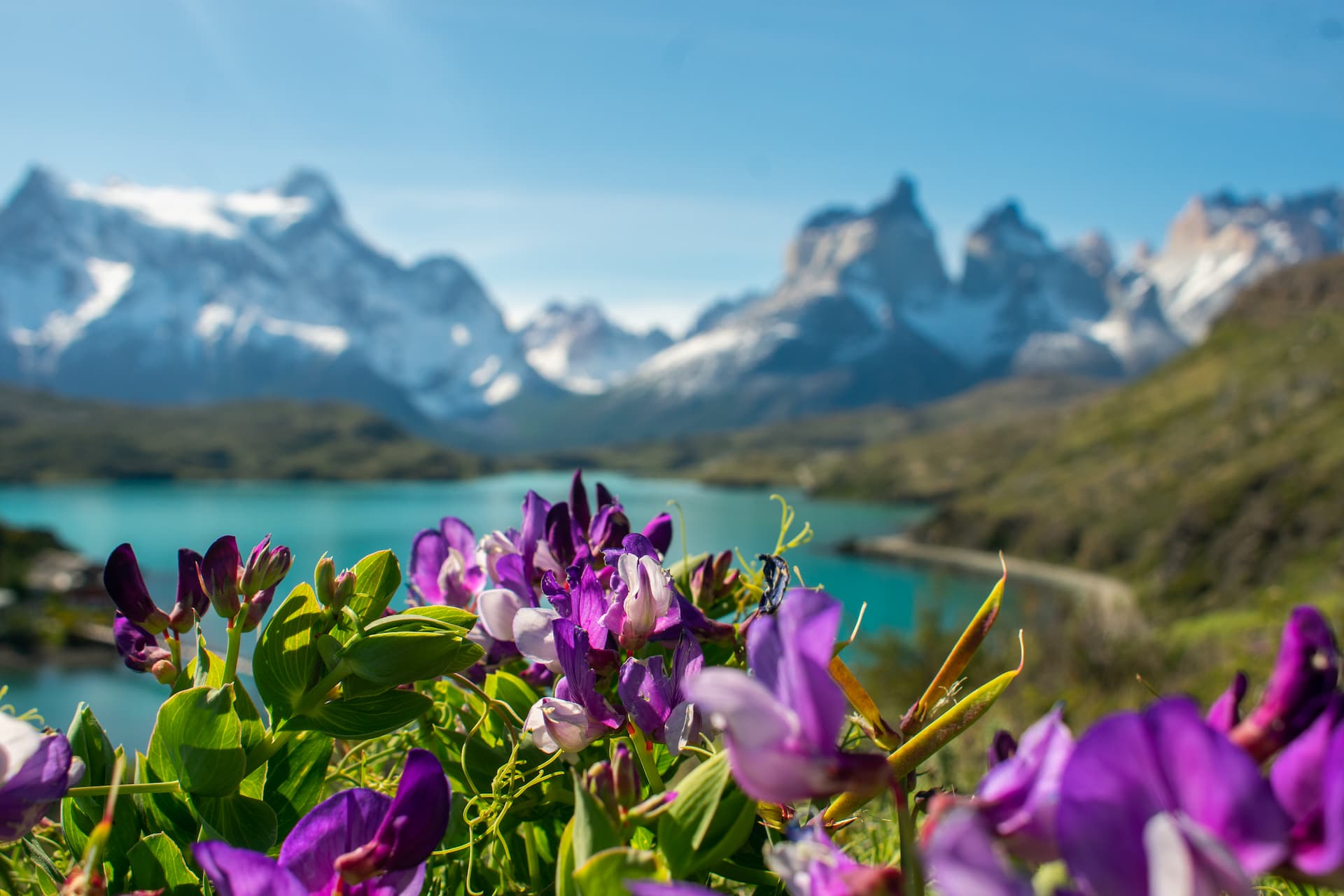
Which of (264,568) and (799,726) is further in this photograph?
(264,568)

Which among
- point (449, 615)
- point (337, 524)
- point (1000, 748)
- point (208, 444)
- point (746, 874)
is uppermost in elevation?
point (208, 444)

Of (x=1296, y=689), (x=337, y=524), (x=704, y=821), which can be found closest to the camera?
(x=1296, y=689)

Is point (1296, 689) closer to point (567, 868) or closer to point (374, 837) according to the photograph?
point (567, 868)

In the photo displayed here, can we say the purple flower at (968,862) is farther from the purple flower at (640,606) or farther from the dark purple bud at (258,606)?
the dark purple bud at (258,606)

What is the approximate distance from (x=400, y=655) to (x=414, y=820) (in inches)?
6.0

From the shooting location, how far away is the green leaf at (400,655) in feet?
2.70

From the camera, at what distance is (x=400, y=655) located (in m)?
0.83

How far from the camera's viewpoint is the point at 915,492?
10969cm

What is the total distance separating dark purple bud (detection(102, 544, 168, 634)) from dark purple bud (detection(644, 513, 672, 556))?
0.56m

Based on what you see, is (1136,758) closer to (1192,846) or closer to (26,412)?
(1192,846)

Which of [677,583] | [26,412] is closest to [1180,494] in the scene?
[677,583]

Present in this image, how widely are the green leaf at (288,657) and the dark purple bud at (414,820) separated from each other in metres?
0.21

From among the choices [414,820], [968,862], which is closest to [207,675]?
[414,820]

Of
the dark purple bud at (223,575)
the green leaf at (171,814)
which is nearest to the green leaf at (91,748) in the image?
the green leaf at (171,814)
